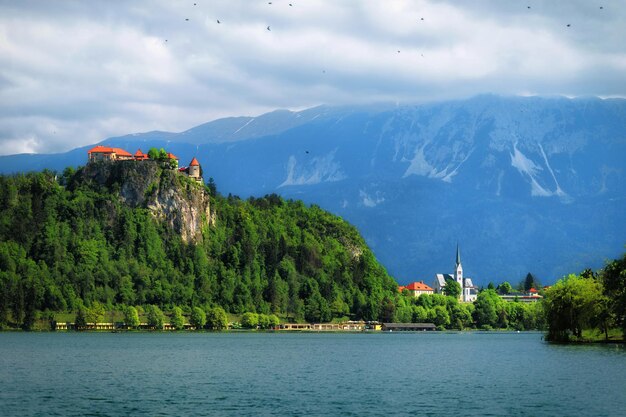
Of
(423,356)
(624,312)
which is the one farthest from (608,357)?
(423,356)

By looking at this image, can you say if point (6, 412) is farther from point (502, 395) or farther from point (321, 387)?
point (502, 395)

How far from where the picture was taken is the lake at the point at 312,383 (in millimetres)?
74062

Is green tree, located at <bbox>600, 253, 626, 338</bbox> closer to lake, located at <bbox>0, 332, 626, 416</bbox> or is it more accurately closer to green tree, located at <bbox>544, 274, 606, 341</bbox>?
green tree, located at <bbox>544, 274, 606, 341</bbox>

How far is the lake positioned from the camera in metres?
74.1

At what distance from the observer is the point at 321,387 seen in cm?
9050

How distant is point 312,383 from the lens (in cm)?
9431

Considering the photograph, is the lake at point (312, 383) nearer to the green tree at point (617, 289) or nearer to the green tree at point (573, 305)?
the green tree at point (617, 289)

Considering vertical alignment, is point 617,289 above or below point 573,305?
above

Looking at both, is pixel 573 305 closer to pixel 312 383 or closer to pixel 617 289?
pixel 617 289

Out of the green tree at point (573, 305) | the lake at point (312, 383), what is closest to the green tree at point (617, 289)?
the green tree at point (573, 305)

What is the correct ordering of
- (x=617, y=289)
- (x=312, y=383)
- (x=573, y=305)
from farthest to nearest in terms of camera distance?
(x=573, y=305) → (x=617, y=289) → (x=312, y=383)

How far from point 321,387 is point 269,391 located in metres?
6.01

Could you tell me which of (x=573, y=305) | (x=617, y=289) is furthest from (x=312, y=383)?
(x=573, y=305)

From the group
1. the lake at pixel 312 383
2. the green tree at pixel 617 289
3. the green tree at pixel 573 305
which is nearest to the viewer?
the lake at pixel 312 383
